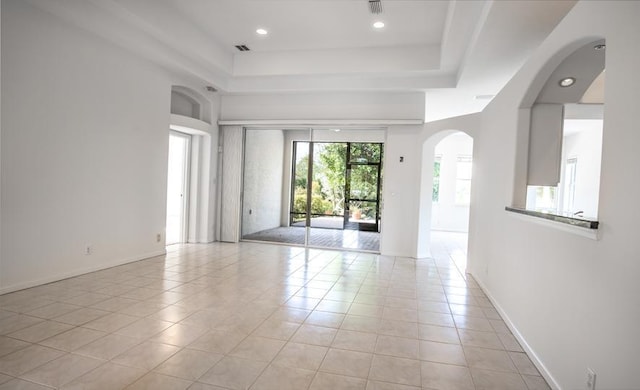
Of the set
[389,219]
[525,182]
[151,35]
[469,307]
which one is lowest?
[469,307]

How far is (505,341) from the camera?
9.78 feet

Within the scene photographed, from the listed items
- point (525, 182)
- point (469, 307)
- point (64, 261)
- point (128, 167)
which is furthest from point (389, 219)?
point (64, 261)

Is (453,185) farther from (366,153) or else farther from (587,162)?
(366,153)

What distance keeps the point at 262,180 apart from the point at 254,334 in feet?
17.7

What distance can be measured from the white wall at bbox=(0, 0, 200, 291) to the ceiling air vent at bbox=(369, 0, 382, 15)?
329cm

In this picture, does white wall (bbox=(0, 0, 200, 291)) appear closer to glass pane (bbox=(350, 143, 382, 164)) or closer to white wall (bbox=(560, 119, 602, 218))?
glass pane (bbox=(350, 143, 382, 164))

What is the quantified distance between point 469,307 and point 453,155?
8.05 m

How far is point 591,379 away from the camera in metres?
1.83

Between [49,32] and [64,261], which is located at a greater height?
[49,32]

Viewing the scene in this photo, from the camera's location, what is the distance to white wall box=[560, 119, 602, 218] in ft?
23.8

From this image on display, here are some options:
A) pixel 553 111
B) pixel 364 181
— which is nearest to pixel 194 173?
pixel 364 181

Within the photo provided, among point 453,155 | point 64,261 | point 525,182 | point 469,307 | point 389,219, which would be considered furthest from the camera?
point 453,155

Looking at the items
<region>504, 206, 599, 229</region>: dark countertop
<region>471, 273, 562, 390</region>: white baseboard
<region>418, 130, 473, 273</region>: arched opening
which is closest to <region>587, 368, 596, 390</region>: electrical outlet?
<region>471, 273, 562, 390</region>: white baseboard

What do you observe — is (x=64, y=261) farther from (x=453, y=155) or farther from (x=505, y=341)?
(x=453, y=155)
